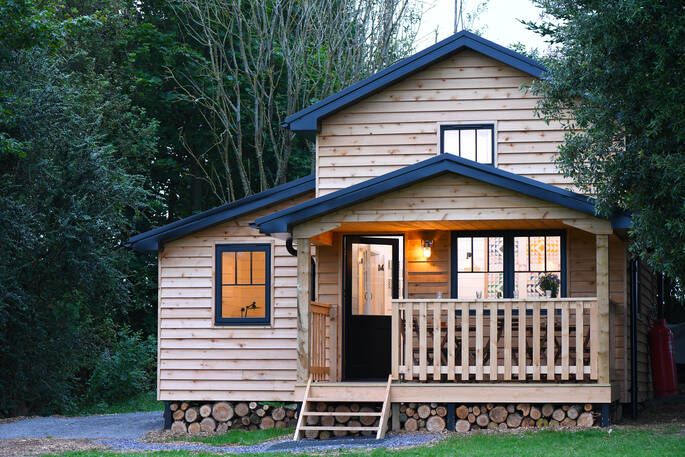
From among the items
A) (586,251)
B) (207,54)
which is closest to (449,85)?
(586,251)

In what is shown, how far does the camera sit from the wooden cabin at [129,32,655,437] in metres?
16.0

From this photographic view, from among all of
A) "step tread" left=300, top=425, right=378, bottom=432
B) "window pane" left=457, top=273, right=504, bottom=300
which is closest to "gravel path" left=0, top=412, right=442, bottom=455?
"step tread" left=300, top=425, right=378, bottom=432

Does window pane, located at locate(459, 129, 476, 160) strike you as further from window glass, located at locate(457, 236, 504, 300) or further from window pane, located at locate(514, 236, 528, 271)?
window pane, located at locate(514, 236, 528, 271)

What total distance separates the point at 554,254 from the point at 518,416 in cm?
288

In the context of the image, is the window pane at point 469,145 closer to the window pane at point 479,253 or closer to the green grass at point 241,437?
the window pane at point 479,253

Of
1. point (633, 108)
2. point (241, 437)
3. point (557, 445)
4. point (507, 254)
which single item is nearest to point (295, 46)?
point (507, 254)

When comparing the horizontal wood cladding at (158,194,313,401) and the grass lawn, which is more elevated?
the horizontal wood cladding at (158,194,313,401)

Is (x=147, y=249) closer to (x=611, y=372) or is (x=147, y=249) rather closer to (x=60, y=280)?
(x=60, y=280)

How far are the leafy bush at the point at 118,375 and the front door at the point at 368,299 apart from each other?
9.81 m

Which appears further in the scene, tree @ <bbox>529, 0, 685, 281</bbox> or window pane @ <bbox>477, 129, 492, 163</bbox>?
→ window pane @ <bbox>477, 129, 492, 163</bbox>

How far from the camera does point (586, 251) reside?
17.0 m

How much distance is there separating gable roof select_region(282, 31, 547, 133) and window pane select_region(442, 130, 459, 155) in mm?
1171

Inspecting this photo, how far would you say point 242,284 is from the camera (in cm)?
1820

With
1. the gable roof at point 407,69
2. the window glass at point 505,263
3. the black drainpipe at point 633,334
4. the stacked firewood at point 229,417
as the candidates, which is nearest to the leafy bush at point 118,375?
the stacked firewood at point 229,417
